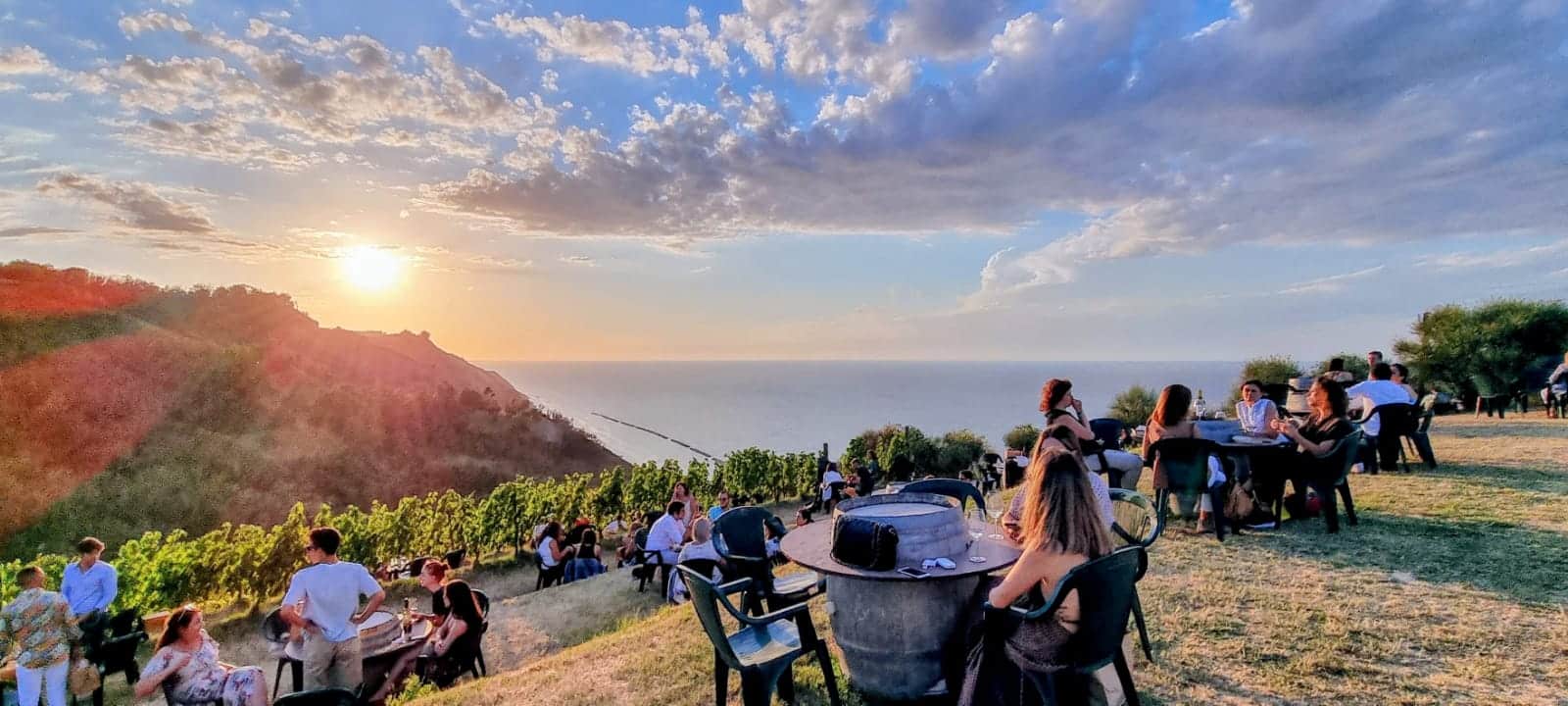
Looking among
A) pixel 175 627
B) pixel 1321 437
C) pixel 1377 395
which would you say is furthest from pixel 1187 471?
pixel 175 627

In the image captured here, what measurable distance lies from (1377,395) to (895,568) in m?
8.37

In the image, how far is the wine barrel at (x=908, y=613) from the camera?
3.30 metres

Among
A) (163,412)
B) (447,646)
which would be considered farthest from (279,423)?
(447,646)

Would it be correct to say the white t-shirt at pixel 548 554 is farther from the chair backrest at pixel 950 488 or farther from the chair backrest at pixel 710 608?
the chair backrest at pixel 710 608

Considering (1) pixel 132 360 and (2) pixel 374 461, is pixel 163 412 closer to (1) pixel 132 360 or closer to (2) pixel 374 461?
(1) pixel 132 360

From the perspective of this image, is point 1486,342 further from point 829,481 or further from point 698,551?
point 698,551

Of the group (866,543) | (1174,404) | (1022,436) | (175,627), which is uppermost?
(1174,404)

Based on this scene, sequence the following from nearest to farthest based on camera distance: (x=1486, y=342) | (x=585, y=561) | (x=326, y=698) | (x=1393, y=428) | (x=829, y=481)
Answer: (x=326, y=698) → (x=1393, y=428) → (x=585, y=561) → (x=829, y=481) → (x=1486, y=342)

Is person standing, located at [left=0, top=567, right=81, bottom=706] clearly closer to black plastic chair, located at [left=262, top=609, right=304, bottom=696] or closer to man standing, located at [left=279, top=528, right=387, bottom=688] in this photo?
black plastic chair, located at [left=262, top=609, right=304, bottom=696]

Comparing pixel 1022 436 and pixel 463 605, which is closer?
pixel 463 605

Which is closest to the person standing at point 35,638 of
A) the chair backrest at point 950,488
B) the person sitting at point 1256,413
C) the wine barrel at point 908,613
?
the wine barrel at point 908,613

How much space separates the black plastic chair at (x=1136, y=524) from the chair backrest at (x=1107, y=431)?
4.89 meters

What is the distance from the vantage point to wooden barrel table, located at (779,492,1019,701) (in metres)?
3.28

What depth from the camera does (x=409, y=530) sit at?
12398 millimetres
